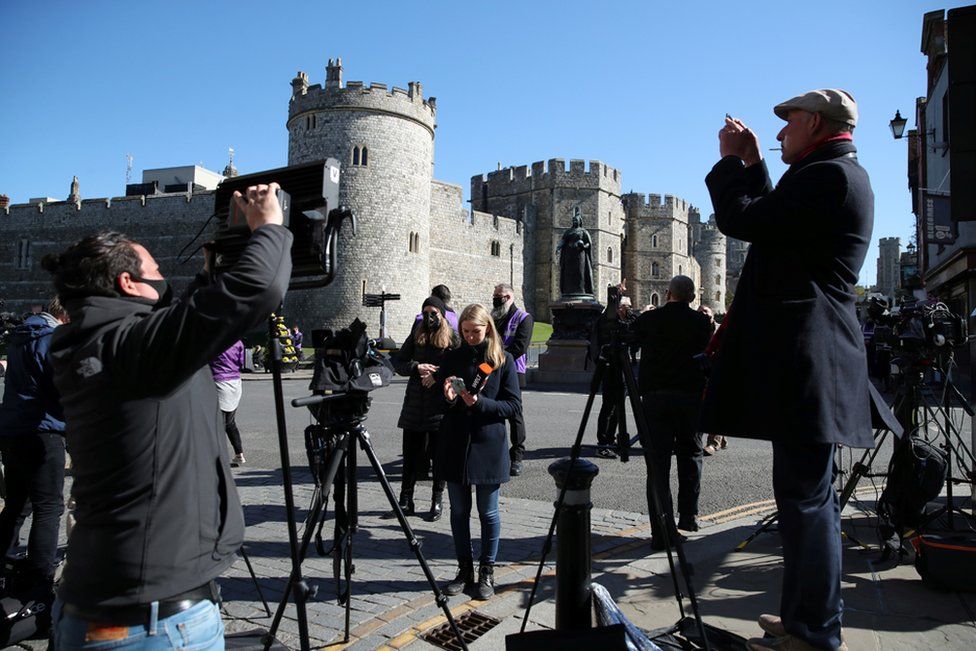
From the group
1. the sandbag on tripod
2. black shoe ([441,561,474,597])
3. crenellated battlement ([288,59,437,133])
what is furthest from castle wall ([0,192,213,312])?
the sandbag on tripod

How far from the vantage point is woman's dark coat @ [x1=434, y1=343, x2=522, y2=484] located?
3.93 meters

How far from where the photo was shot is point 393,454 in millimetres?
8039

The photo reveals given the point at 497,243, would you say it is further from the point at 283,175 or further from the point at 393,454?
the point at 283,175

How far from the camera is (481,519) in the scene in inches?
152

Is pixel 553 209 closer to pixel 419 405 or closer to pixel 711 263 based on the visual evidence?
pixel 711 263

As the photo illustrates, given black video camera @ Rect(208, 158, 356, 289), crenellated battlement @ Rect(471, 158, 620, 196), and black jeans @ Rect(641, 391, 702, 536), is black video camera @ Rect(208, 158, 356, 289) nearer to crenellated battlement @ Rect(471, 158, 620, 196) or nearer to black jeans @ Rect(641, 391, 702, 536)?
black jeans @ Rect(641, 391, 702, 536)

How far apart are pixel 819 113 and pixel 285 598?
267 cm

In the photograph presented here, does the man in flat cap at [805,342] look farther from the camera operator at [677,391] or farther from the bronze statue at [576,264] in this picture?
the bronze statue at [576,264]

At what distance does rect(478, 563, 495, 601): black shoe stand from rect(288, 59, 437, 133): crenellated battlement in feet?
114

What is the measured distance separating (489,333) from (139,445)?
2.82 meters

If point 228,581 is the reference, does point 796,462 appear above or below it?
above

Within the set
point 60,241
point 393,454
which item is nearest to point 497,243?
point 60,241

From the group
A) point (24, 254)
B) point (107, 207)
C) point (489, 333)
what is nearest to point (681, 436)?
point (489, 333)

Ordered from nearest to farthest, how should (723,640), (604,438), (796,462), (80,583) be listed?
(80,583) < (796,462) < (723,640) < (604,438)
